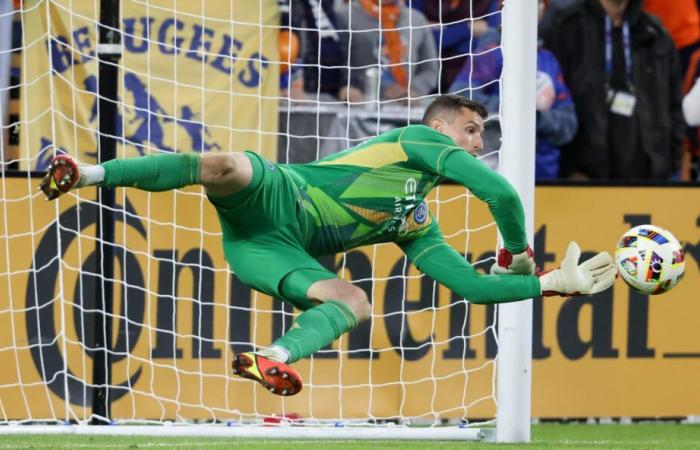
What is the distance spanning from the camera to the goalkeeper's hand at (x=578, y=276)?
22.0 ft

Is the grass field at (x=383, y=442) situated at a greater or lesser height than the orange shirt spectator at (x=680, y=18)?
lesser

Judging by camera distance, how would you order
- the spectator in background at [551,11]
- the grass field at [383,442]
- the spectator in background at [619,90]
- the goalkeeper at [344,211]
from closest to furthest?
the goalkeeper at [344,211]
the grass field at [383,442]
the spectator in background at [619,90]
the spectator in background at [551,11]

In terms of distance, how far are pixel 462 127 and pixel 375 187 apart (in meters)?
0.57

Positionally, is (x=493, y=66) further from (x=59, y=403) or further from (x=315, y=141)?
(x=59, y=403)

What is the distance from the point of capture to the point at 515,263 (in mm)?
6926

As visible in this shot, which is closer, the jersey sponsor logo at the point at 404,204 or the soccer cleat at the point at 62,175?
the soccer cleat at the point at 62,175

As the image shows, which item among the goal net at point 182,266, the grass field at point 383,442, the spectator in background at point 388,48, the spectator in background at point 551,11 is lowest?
the grass field at point 383,442

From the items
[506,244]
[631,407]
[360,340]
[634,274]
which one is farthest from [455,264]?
[631,407]

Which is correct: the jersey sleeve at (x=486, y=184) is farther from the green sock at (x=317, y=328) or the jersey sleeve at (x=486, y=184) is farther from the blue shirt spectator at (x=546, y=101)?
the blue shirt spectator at (x=546, y=101)

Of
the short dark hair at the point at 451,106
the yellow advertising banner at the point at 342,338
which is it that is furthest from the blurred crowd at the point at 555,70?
the short dark hair at the point at 451,106

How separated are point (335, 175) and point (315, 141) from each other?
2.79 metres

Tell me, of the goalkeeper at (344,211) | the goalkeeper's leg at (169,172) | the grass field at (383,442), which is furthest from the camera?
the grass field at (383,442)

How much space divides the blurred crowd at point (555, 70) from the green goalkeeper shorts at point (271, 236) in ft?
9.46

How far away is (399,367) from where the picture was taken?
912cm
